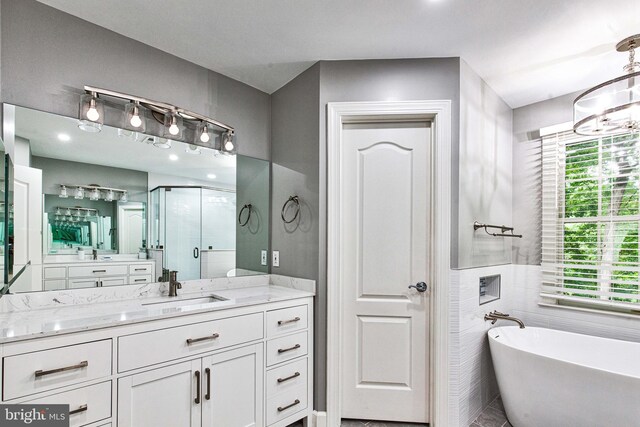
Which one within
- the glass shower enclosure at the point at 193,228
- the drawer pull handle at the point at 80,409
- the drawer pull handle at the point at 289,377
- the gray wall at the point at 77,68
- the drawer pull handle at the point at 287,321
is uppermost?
the gray wall at the point at 77,68

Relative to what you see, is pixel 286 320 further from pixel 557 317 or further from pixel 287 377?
pixel 557 317

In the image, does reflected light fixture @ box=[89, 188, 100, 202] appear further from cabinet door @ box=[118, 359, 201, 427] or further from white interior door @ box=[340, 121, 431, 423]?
white interior door @ box=[340, 121, 431, 423]

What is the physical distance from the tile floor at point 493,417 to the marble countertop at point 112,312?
5.01 ft

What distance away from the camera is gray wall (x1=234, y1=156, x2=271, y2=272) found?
8.87ft

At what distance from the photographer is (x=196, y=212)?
8.18ft

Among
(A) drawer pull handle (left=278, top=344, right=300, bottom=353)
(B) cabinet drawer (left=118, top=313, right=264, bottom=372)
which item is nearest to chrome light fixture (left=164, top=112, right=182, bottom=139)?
(B) cabinet drawer (left=118, top=313, right=264, bottom=372)

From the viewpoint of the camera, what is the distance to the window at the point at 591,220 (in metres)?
2.52

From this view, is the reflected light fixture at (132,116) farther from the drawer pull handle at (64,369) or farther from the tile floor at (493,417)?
the tile floor at (493,417)

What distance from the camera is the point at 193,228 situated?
2.45 m

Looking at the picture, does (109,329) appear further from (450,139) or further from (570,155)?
(570,155)

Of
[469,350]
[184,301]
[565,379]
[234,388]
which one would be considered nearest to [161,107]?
[184,301]

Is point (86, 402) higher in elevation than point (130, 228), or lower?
lower

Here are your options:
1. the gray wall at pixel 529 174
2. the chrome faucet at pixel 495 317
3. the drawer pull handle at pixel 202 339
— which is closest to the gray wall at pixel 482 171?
the gray wall at pixel 529 174

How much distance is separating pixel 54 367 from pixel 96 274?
708 mm
